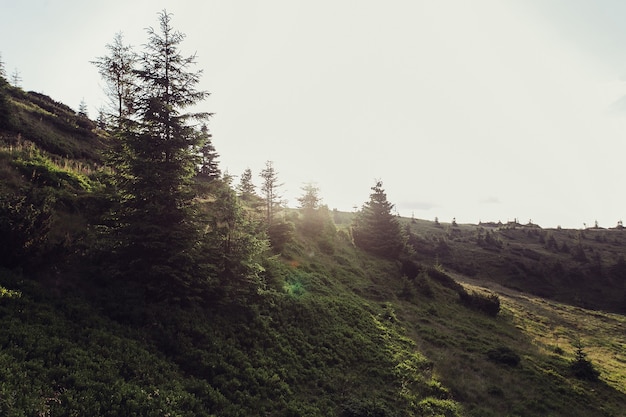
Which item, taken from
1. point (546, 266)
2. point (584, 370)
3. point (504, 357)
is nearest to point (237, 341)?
point (504, 357)

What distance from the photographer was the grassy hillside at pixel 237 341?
1016cm

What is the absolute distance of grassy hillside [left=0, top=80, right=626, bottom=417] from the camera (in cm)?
1016

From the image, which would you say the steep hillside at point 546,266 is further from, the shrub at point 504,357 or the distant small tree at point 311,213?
the shrub at point 504,357

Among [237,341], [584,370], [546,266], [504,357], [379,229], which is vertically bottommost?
[584,370]

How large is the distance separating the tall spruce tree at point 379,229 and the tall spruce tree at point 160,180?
37348 millimetres

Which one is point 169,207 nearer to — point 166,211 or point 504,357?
point 166,211

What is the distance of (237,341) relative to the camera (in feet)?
52.5

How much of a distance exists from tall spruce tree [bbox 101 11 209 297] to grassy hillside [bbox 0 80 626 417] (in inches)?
56.9

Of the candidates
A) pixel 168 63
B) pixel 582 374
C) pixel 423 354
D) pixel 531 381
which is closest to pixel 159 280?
pixel 168 63

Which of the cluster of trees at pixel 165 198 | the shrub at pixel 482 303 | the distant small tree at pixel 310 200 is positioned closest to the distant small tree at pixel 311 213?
the distant small tree at pixel 310 200

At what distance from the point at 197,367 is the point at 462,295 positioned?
35730 mm

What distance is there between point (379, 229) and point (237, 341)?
38.0m

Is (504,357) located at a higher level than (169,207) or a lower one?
lower

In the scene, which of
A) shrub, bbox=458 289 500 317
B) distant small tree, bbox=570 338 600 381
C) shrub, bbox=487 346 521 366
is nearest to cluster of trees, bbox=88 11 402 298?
shrub, bbox=487 346 521 366
